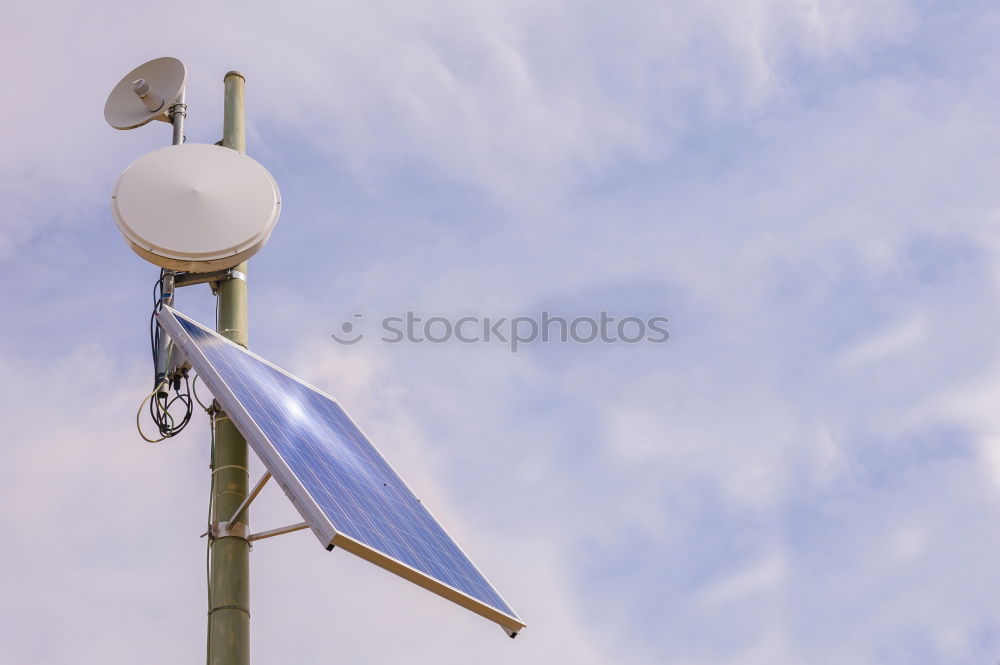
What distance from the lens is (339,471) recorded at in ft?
29.5

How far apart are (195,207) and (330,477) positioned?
2871 mm

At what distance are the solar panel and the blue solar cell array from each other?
0.01 meters

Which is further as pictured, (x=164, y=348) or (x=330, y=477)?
(x=164, y=348)

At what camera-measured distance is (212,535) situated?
29.1 ft

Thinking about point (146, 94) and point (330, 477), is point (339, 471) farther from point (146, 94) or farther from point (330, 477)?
point (146, 94)

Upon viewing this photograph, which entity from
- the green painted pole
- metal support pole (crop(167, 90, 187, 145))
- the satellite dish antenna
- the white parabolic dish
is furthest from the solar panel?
the satellite dish antenna

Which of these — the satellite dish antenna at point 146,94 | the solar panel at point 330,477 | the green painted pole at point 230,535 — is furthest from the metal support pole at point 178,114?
the solar panel at point 330,477

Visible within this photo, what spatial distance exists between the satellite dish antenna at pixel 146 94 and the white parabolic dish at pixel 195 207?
1334 millimetres

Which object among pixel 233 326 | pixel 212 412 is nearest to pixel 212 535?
pixel 212 412

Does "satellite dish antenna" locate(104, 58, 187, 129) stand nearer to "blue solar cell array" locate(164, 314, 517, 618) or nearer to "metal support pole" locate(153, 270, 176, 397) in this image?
"metal support pole" locate(153, 270, 176, 397)

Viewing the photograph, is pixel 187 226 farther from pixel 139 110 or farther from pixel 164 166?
pixel 139 110

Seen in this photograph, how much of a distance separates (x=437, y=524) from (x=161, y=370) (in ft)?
8.83

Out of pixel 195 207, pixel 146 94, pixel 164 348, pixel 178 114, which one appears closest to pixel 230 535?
pixel 164 348

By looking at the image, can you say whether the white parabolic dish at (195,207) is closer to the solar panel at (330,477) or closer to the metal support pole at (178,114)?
the solar panel at (330,477)
